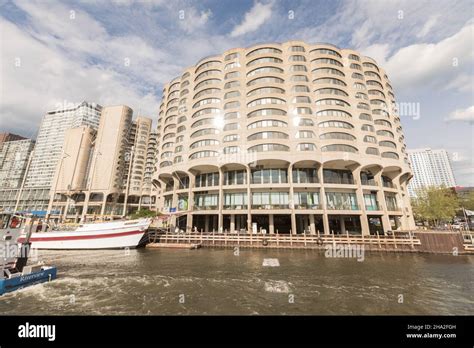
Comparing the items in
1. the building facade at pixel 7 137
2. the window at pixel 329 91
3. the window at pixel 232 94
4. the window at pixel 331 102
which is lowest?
the window at pixel 331 102

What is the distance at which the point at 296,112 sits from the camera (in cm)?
4194

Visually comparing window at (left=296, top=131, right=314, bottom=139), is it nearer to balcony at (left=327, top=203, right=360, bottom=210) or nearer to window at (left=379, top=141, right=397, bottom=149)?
balcony at (left=327, top=203, right=360, bottom=210)

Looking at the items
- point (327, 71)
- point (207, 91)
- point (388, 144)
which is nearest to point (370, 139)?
point (388, 144)

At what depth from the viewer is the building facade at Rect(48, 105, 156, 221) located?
8750cm

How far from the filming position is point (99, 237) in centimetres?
3092

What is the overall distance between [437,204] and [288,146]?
40068 mm

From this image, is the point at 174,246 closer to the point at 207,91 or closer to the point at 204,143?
the point at 204,143

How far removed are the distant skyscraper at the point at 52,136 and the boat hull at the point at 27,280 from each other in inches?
4771

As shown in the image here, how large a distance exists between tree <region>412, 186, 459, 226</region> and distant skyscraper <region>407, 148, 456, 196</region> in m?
151

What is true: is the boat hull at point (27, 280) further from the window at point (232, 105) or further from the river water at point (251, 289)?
the window at point (232, 105)

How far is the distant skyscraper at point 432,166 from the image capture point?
170 metres

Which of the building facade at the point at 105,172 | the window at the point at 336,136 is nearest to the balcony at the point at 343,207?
the window at the point at 336,136
